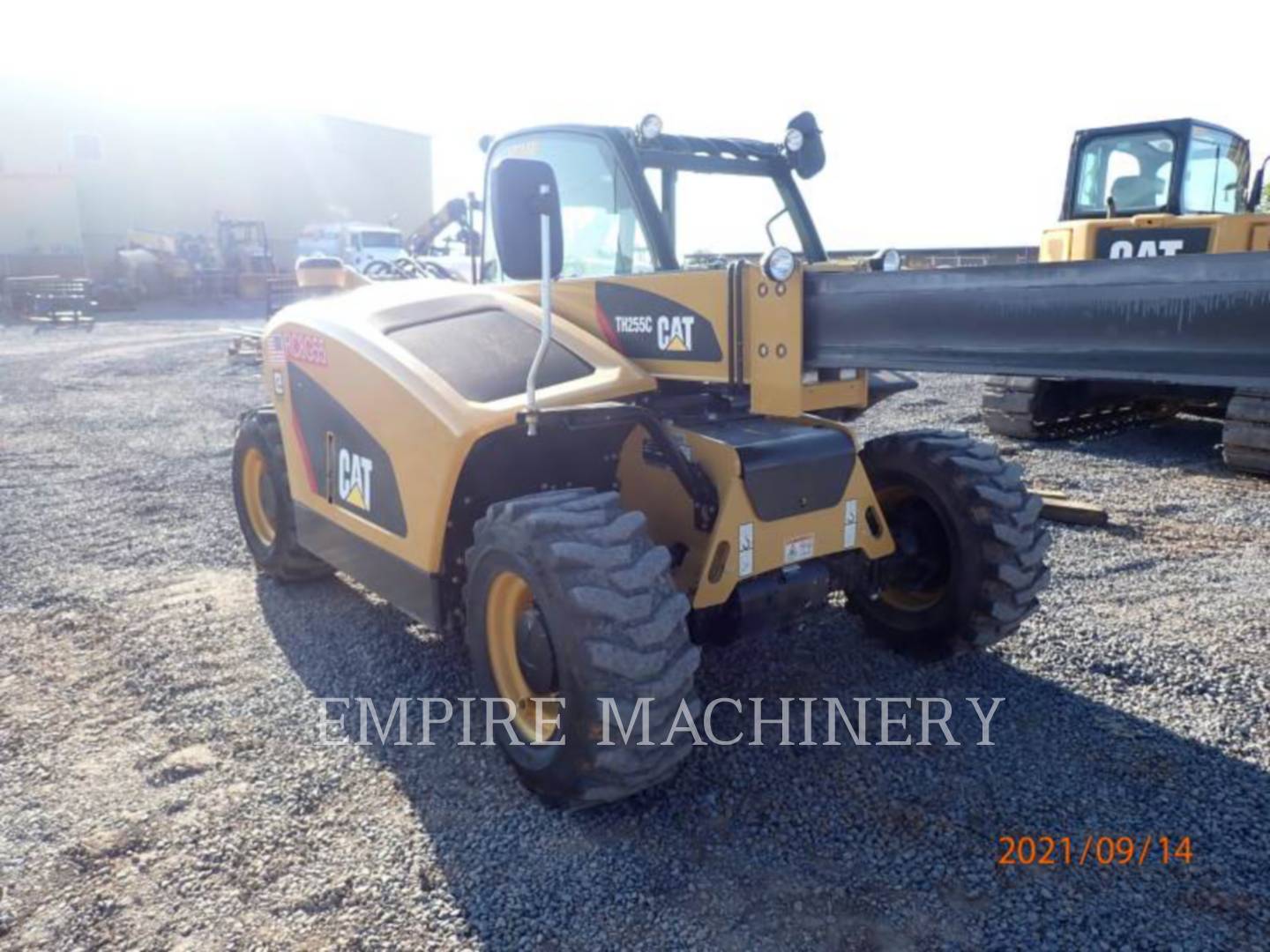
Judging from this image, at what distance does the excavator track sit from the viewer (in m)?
9.26

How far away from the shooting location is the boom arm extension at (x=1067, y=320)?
7.33 feet

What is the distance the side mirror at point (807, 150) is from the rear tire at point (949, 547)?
4.61 ft

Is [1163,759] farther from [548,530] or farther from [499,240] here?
[499,240]

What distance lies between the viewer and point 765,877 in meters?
2.99

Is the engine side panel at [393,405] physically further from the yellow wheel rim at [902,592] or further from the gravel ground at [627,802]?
the yellow wheel rim at [902,592]

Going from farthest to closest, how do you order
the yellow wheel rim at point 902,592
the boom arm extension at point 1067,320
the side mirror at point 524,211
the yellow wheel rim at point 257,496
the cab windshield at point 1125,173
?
the cab windshield at point 1125,173 → the yellow wheel rim at point 257,496 → the yellow wheel rim at point 902,592 → the side mirror at point 524,211 → the boom arm extension at point 1067,320

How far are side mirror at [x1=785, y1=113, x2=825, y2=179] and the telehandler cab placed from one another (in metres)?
0.01

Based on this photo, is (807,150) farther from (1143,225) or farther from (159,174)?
(159,174)

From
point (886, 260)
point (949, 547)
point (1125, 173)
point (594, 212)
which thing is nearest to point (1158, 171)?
point (1125, 173)

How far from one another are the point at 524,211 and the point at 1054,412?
748 centimetres

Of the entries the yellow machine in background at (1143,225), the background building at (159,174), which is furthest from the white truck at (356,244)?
the yellow machine in background at (1143,225)

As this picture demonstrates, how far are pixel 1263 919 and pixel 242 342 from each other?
16886mm

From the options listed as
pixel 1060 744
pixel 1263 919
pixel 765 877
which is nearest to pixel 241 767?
pixel 765 877

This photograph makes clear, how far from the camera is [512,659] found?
3.57 metres
